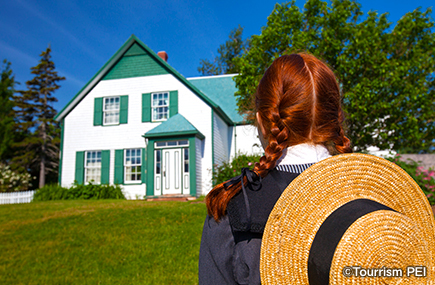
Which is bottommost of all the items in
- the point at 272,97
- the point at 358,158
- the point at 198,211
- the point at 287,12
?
the point at 198,211

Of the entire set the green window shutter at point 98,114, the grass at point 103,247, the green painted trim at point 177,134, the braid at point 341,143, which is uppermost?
the green window shutter at point 98,114

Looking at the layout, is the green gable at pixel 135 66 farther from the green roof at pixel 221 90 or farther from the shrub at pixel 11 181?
the shrub at pixel 11 181

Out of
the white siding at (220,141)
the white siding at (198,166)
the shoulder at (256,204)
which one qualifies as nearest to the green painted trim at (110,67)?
the white siding at (220,141)

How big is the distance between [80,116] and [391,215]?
1738 centimetres

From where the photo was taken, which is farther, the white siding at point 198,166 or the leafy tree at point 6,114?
the leafy tree at point 6,114

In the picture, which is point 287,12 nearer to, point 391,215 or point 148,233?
point 148,233

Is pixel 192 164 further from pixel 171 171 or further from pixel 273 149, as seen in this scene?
pixel 273 149

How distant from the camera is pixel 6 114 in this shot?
93.2 ft

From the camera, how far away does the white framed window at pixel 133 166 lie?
1559 centimetres

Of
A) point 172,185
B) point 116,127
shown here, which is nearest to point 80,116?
point 116,127

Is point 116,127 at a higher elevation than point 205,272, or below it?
higher

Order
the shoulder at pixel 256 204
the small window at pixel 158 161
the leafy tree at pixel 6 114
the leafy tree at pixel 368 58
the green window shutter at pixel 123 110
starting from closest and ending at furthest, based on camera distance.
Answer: the shoulder at pixel 256 204
the leafy tree at pixel 368 58
the small window at pixel 158 161
the green window shutter at pixel 123 110
the leafy tree at pixel 6 114

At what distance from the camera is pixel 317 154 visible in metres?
1.45

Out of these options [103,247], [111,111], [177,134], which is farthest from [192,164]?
[103,247]
